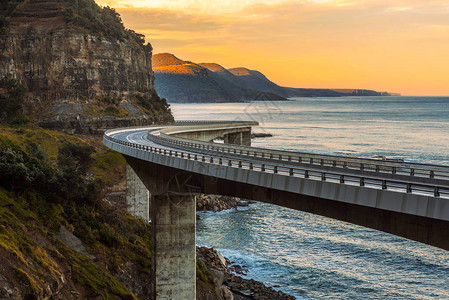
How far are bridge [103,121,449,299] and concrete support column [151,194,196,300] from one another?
8 cm

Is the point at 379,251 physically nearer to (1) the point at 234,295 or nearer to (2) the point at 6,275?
(1) the point at 234,295

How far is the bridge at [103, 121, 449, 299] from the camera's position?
20.8m

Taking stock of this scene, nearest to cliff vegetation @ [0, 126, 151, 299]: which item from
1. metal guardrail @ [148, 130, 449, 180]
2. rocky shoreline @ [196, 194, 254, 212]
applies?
metal guardrail @ [148, 130, 449, 180]

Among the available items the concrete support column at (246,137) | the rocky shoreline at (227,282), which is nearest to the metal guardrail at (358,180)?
the rocky shoreline at (227,282)

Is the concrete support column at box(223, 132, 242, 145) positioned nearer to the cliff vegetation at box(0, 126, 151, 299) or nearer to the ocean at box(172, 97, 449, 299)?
the ocean at box(172, 97, 449, 299)

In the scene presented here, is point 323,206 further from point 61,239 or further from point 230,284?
point 230,284

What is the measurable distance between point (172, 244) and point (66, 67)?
75115mm

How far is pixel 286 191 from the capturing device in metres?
27.6

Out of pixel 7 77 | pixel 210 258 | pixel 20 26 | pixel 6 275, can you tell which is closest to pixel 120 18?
pixel 20 26

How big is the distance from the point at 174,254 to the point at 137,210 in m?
30.3

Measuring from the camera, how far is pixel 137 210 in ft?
236

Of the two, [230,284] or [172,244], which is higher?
[172,244]

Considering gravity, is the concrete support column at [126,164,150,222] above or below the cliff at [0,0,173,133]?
below

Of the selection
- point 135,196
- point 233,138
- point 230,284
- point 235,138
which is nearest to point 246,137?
point 235,138
